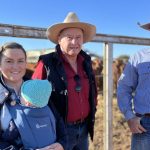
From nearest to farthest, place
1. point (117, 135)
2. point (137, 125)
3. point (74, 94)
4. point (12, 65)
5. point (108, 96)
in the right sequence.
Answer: point (12, 65) → point (74, 94) → point (137, 125) → point (108, 96) → point (117, 135)

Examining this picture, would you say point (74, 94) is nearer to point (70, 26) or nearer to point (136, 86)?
point (70, 26)

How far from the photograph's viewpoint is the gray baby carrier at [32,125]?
7.97ft

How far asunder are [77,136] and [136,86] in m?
0.73

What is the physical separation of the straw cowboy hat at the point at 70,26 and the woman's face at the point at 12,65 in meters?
0.73

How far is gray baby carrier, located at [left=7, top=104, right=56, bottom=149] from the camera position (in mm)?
2430

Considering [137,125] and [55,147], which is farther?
[137,125]

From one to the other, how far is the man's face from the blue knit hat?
0.76 metres

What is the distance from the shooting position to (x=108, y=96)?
4293 mm

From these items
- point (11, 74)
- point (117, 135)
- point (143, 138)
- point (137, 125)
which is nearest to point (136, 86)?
point (137, 125)

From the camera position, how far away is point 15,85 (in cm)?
259

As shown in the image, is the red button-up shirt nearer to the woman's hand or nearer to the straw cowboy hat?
the straw cowboy hat

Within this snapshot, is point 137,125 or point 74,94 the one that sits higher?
point 74,94

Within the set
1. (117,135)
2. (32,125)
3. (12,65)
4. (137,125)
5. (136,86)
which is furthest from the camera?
(117,135)

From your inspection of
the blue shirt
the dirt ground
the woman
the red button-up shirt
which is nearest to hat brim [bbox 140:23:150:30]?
the blue shirt
